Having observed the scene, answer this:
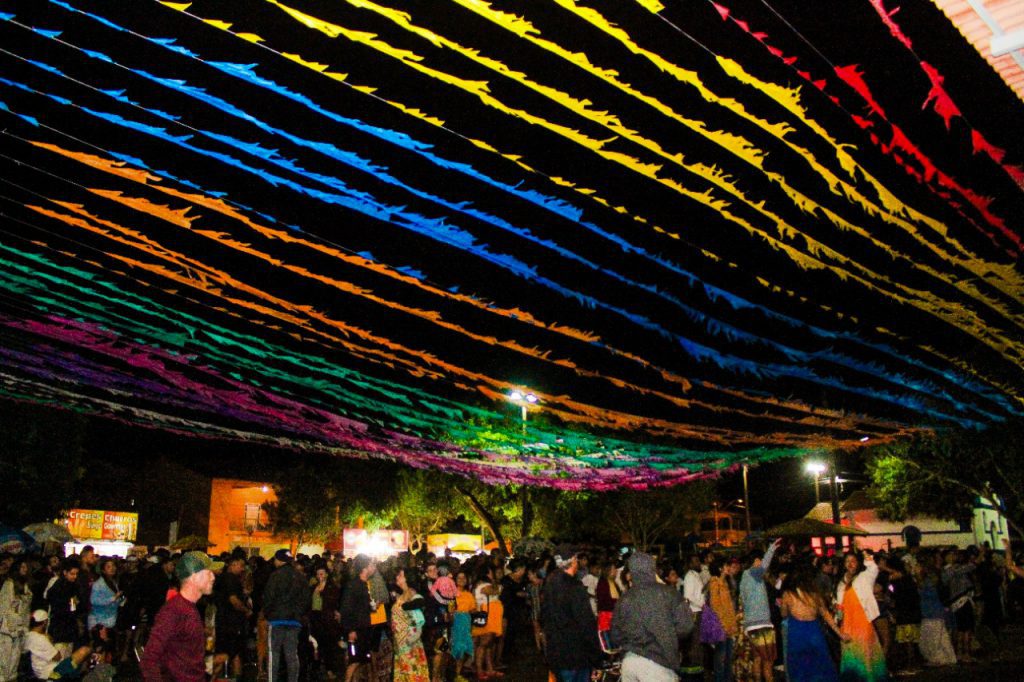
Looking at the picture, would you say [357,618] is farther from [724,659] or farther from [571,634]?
[724,659]

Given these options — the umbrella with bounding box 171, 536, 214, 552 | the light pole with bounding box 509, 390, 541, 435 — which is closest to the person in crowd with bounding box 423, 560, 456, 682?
the light pole with bounding box 509, 390, 541, 435

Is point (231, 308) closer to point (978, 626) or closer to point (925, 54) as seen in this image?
point (925, 54)

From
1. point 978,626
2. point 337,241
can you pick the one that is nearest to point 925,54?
point 337,241

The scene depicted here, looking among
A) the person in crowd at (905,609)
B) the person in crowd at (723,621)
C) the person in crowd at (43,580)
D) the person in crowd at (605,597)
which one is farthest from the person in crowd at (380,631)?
the person in crowd at (905,609)

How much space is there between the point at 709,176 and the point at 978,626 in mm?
15167

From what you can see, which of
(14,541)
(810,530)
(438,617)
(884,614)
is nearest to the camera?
(884,614)

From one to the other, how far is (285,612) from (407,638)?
1.48 metres

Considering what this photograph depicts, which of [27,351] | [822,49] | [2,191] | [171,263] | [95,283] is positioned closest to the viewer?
[822,49]

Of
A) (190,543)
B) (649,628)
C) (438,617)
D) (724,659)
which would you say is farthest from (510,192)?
(190,543)

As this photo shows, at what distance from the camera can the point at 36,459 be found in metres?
24.0

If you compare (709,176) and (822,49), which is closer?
(822,49)

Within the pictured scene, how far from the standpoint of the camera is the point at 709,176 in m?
4.92

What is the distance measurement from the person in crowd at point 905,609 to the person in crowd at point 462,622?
21.2 feet

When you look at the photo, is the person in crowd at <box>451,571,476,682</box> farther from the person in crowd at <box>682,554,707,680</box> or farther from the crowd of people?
the person in crowd at <box>682,554,707,680</box>
